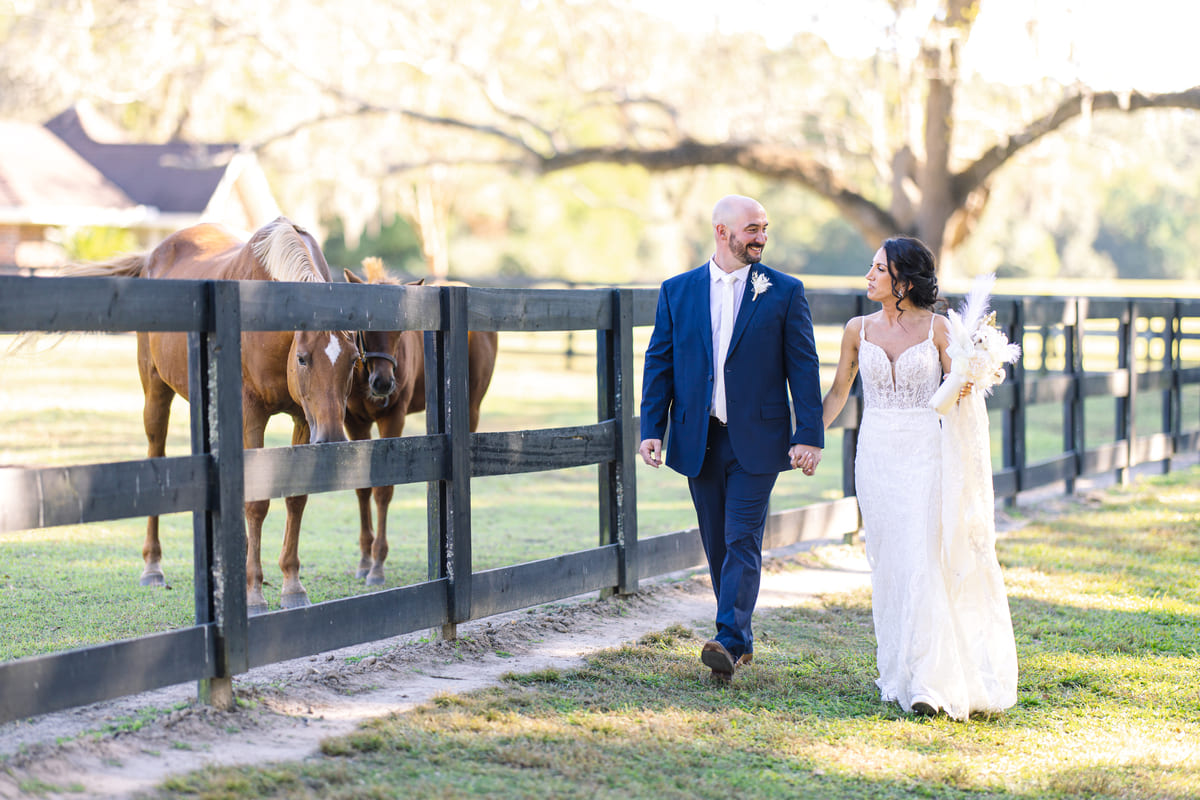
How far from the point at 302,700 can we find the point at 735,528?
1.83 metres

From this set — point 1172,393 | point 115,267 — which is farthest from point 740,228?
point 1172,393

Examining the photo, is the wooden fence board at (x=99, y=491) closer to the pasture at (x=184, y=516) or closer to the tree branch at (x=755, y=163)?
the pasture at (x=184, y=516)

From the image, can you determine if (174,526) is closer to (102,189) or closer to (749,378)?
(749,378)

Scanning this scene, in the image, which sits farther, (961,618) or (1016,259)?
(1016,259)

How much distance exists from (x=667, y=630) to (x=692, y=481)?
98 centimetres

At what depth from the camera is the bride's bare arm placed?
16.8 feet

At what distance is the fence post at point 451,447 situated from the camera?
17.5 ft

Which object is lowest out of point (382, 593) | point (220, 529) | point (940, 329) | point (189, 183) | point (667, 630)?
point (667, 630)

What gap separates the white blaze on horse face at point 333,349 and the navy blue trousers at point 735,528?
71.3 inches

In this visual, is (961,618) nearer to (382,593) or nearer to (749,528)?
(749,528)

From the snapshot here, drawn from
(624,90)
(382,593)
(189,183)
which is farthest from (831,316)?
(189,183)

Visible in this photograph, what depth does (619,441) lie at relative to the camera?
638cm

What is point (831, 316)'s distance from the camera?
801cm

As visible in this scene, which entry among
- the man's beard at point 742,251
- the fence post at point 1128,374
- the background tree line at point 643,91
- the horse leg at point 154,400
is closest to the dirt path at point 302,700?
the man's beard at point 742,251
